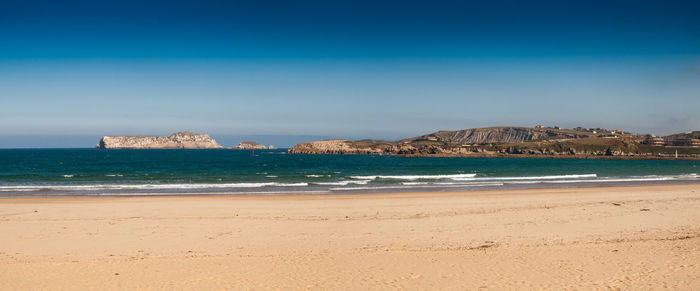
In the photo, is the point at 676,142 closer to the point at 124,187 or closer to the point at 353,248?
the point at 124,187

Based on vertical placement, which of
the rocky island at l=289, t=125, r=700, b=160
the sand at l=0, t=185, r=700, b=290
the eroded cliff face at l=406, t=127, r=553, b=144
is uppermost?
the eroded cliff face at l=406, t=127, r=553, b=144

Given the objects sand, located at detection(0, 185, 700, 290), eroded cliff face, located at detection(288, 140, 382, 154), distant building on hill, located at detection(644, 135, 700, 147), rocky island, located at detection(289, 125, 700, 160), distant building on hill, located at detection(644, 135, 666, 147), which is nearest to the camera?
sand, located at detection(0, 185, 700, 290)

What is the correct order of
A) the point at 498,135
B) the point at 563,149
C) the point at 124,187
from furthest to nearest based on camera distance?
the point at 498,135 < the point at 563,149 < the point at 124,187

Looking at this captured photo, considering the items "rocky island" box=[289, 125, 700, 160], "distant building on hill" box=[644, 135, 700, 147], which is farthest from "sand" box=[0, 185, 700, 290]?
"distant building on hill" box=[644, 135, 700, 147]

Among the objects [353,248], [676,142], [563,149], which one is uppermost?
[676,142]

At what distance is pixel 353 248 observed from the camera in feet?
32.6

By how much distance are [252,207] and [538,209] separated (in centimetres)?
1151

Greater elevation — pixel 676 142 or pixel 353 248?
pixel 676 142

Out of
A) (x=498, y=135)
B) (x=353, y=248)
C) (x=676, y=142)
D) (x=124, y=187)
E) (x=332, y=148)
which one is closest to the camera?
(x=353, y=248)

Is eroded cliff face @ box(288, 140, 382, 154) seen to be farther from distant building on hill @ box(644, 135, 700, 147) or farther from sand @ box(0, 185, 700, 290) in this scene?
sand @ box(0, 185, 700, 290)

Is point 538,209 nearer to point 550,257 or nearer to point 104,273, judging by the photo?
point 550,257

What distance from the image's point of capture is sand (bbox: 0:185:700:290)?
7.49 metres

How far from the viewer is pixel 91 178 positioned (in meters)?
36.2

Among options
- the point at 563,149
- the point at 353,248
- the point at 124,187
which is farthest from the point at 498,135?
the point at 353,248
